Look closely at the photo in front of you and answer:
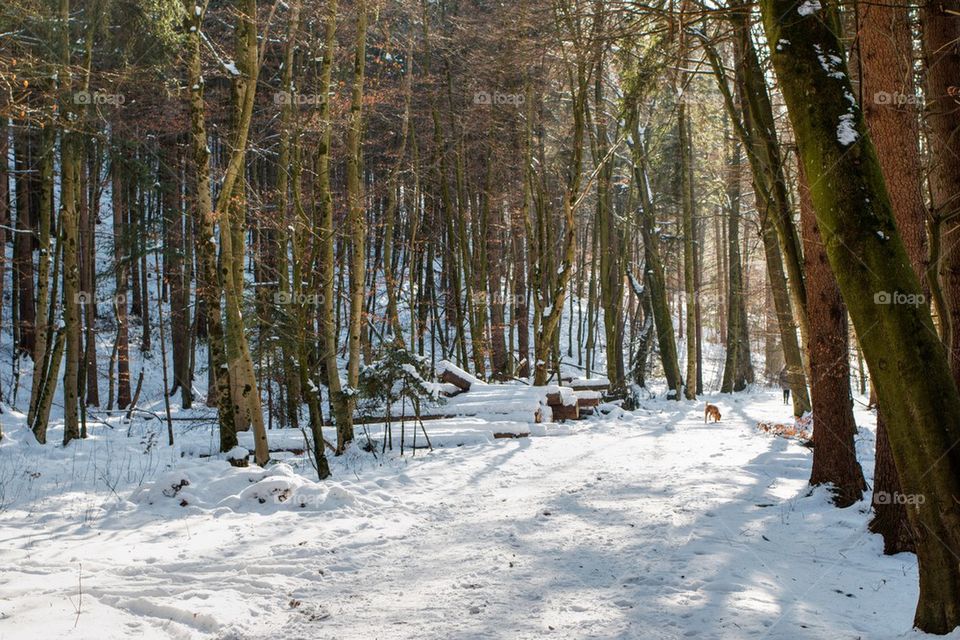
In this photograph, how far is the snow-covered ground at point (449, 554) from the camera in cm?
438

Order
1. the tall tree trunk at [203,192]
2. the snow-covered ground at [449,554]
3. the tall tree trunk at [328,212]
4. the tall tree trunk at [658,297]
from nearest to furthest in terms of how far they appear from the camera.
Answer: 1. the snow-covered ground at [449,554]
2. the tall tree trunk at [203,192]
3. the tall tree trunk at [328,212]
4. the tall tree trunk at [658,297]

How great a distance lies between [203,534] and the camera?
21.2ft

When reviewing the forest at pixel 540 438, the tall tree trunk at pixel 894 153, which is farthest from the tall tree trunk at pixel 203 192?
the tall tree trunk at pixel 894 153

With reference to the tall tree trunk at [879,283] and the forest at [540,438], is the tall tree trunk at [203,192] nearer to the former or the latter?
the forest at [540,438]

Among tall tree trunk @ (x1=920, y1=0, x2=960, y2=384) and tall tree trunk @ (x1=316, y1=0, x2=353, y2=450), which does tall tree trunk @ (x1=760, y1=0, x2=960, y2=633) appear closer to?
tall tree trunk @ (x1=920, y1=0, x2=960, y2=384)

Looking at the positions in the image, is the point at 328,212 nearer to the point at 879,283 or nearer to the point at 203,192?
the point at 203,192

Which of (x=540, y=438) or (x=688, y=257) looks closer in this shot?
(x=540, y=438)

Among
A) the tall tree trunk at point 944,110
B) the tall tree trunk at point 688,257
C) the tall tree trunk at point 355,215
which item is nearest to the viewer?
the tall tree trunk at point 944,110

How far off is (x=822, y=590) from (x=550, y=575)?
1.91 metres

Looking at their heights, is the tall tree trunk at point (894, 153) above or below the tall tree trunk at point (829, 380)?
above

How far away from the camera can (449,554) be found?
5.94 m

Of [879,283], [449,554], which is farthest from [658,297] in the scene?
[879,283]

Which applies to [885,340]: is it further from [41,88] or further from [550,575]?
[41,88]

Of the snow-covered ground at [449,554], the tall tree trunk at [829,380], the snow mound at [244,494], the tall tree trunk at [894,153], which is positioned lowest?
the snow-covered ground at [449,554]
